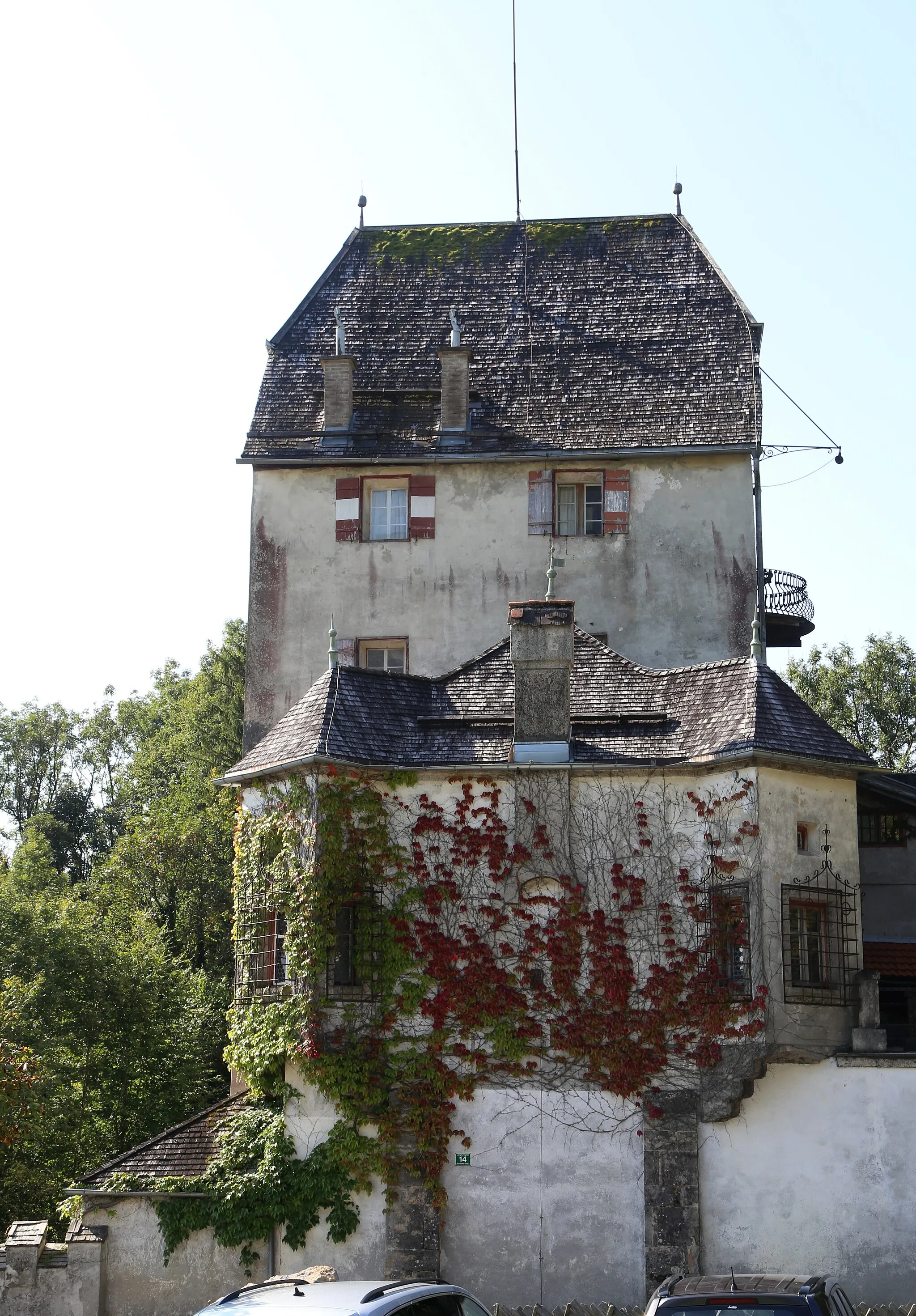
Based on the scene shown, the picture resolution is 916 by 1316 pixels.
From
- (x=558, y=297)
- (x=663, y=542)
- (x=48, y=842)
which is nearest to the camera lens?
(x=663, y=542)

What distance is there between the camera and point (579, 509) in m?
30.6

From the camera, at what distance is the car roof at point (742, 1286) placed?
12031 mm

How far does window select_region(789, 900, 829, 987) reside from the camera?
75.6 ft

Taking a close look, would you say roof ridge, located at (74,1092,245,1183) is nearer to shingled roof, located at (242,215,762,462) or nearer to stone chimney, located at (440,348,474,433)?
shingled roof, located at (242,215,762,462)

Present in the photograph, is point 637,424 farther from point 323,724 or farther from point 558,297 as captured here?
point 323,724

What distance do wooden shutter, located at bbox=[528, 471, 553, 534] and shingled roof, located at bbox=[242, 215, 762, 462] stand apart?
576 mm

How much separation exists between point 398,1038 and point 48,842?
32182 millimetres

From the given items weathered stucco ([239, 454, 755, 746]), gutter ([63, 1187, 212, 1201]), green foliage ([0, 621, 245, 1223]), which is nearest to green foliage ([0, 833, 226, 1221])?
green foliage ([0, 621, 245, 1223])

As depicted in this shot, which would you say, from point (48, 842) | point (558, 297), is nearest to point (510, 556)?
point (558, 297)

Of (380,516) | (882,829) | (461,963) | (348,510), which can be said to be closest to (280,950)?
(461,963)

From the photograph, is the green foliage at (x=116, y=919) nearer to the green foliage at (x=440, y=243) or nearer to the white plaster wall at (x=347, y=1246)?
the white plaster wall at (x=347, y=1246)

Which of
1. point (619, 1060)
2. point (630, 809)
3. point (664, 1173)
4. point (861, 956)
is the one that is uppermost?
point (630, 809)

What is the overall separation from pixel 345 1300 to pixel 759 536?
70.8 feet

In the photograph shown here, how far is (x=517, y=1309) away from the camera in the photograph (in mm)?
21375
